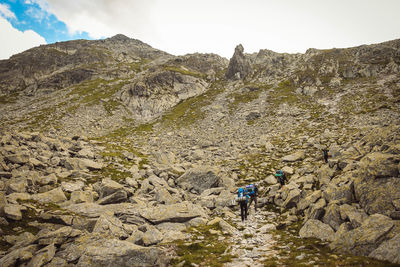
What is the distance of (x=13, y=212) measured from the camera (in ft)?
37.1

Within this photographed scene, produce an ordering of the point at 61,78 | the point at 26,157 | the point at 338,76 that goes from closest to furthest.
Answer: the point at 26,157, the point at 338,76, the point at 61,78

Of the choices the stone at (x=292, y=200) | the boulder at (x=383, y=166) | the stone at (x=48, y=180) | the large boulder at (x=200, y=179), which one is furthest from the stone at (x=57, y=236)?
the boulder at (x=383, y=166)

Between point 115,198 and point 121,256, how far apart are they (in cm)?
992

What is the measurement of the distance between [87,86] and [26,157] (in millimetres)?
103988

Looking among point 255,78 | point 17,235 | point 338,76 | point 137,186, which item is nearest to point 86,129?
point 137,186

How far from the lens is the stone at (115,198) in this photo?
17.1 meters

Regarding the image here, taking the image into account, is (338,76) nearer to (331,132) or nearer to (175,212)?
(331,132)

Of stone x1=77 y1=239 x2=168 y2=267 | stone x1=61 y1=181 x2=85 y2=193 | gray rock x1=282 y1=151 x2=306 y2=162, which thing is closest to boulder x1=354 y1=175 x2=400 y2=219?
stone x1=77 y1=239 x2=168 y2=267

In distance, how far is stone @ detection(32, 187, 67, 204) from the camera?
14986mm

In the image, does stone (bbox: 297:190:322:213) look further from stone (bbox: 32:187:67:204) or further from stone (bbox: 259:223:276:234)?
stone (bbox: 32:187:67:204)

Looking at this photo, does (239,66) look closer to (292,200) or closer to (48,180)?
(292,200)

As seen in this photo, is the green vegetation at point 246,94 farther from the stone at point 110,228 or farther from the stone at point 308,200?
the stone at point 110,228

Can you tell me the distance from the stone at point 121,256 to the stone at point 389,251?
8.59 metres

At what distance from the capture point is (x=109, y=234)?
11.1m
